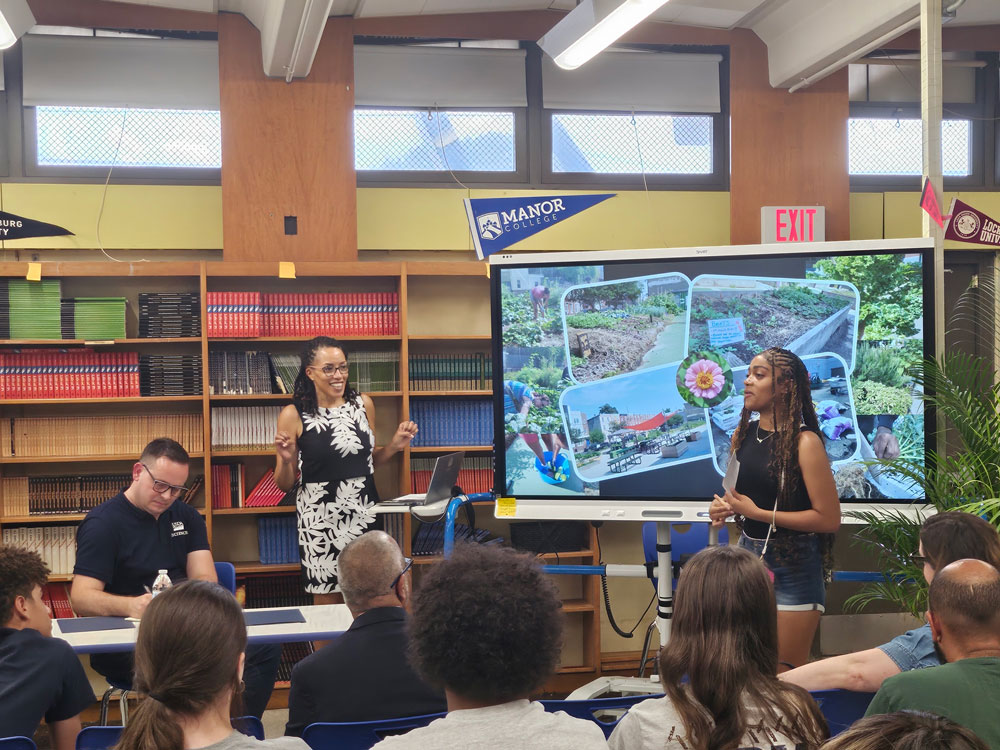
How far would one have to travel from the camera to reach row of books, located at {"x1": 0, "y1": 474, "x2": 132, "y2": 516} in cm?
496

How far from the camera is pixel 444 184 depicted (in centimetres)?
582

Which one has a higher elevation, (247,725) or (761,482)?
(761,482)

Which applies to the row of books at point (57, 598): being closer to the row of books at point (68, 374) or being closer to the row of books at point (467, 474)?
the row of books at point (68, 374)

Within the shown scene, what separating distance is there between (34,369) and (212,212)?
1315mm

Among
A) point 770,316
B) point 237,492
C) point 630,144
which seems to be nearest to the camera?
point 770,316

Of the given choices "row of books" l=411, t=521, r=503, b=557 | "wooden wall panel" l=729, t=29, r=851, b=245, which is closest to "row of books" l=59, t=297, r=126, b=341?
"row of books" l=411, t=521, r=503, b=557

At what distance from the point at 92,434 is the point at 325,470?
4.81ft

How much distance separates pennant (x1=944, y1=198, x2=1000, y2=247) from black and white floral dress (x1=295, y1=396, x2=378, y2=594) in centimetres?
297

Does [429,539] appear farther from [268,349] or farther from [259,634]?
[259,634]

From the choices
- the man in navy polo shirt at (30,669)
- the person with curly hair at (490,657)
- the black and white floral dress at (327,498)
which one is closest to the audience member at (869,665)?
the person with curly hair at (490,657)

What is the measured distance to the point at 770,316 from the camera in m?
3.84

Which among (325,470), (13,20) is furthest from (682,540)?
(13,20)

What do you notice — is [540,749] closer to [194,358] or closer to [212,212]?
[194,358]

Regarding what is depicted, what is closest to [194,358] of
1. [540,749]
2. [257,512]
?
[257,512]
